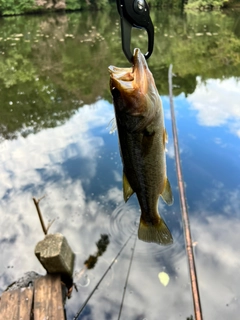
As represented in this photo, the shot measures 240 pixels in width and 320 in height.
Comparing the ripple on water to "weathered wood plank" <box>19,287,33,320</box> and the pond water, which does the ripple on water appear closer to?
the pond water

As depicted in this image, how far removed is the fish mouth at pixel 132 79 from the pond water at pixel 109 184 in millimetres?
622

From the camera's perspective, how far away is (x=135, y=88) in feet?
4.47

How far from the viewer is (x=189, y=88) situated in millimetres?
9555

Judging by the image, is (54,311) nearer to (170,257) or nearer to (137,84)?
(170,257)

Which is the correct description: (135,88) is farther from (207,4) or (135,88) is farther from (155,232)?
(207,4)

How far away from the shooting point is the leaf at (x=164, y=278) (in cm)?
397

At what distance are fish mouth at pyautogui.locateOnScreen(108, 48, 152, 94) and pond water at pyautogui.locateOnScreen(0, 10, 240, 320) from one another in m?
0.62

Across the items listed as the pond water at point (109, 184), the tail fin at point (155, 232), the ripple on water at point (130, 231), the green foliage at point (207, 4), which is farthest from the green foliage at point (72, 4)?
the tail fin at point (155, 232)

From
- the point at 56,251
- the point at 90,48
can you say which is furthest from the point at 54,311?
the point at 90,48

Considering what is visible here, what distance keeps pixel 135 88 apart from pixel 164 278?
129 inches

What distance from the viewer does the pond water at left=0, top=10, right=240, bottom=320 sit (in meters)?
3.93

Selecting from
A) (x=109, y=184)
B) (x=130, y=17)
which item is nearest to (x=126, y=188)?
(x=130, y=17)

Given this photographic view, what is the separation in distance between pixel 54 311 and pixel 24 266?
3.88ft

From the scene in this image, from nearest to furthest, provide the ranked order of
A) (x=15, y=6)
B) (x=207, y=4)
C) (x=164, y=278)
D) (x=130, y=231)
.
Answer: (x=164, y=278)
(x=130, y=231)
(x=207, y=4)
(x=15, y=6)
